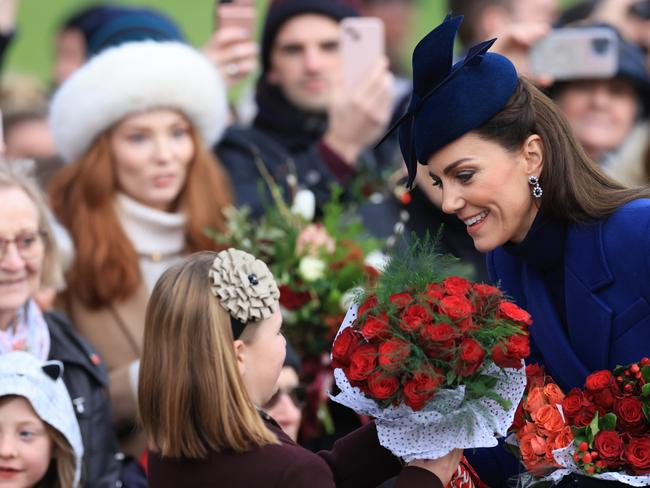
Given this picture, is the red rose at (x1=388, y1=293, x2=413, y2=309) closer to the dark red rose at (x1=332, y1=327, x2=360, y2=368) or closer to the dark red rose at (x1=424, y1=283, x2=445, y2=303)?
the dark red rose at (x1=424, y1=283, x2=445, y2=303)

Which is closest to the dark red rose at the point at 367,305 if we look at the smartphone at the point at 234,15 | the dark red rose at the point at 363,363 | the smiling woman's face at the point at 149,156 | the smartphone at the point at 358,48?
the dark red rose at the point at 363,363

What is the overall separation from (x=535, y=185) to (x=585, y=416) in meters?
0.68

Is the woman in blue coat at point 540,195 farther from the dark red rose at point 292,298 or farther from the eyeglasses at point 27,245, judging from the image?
the eyeglasses at point 27,245

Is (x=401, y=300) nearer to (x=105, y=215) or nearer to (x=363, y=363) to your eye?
(x=363, y=363)

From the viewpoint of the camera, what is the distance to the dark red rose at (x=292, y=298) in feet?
17.4

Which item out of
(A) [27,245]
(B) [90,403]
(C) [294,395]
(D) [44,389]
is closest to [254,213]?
(C) [294,395]

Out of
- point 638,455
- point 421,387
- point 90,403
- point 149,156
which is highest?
point 149,156

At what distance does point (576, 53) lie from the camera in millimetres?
6645

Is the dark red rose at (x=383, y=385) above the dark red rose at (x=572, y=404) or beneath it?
above

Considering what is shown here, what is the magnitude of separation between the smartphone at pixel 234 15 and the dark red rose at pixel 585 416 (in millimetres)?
3791

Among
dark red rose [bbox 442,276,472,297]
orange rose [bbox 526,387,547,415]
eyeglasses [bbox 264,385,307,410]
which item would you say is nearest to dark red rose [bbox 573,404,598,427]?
orange rose [bbox 526,387,547,415]

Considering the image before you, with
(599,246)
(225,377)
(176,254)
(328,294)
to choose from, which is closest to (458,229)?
(328,294)

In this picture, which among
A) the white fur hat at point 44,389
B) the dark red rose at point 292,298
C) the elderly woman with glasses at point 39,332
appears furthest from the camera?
the dark red rose at point 292,298

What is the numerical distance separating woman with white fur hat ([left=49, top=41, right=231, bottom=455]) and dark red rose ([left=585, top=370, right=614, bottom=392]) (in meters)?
2.53
